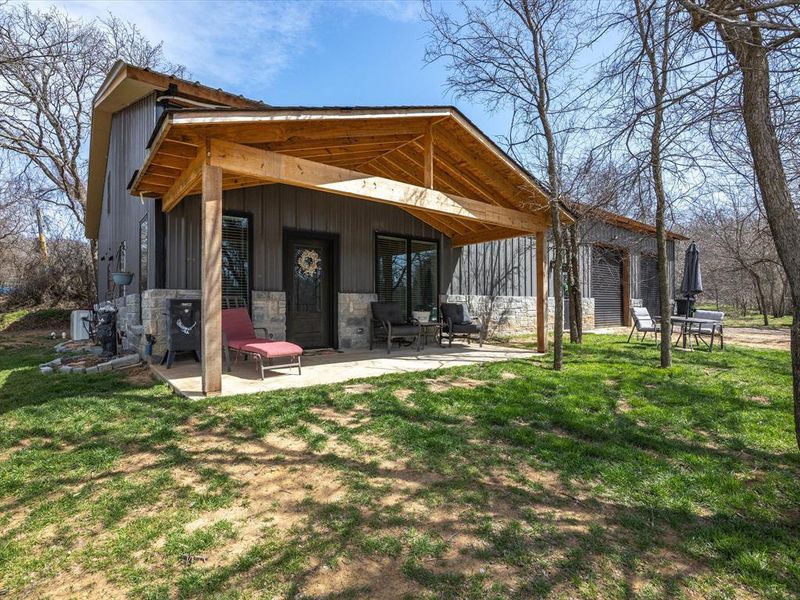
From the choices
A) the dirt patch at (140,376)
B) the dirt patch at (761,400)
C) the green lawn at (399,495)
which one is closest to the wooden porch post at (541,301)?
the green lawn at (399,495)

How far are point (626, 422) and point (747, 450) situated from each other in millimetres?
832

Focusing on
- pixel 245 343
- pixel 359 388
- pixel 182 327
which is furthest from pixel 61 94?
pixel 359 388

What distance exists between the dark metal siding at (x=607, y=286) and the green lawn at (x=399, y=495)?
9.01 m

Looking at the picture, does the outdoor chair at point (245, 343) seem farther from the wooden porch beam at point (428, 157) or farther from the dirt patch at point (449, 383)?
the wooden porch beam at point (428, 157)

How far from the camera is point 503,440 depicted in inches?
130

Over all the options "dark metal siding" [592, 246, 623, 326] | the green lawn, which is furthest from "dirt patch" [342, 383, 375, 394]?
"dark metal siding" [592, 246, 623, 326]

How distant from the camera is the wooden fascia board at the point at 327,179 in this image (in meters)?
4.24

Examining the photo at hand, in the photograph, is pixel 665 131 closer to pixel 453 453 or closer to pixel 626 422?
pixel 626 422

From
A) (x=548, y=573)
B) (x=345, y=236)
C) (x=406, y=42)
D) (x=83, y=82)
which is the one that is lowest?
(x=548, y=573)

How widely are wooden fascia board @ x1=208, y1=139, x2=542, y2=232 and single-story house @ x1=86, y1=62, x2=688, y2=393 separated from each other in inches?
0.6

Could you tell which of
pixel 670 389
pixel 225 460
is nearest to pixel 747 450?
pixel 670 389

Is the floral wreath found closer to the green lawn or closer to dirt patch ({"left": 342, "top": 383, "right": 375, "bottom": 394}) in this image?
dirt patch ({"left": 342, "top": 383, "right": 375, "bottom": 394})

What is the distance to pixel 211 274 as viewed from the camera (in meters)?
4.12

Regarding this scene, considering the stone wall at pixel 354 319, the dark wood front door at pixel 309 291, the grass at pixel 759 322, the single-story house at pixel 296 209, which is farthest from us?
the grass at pixel 759 322
